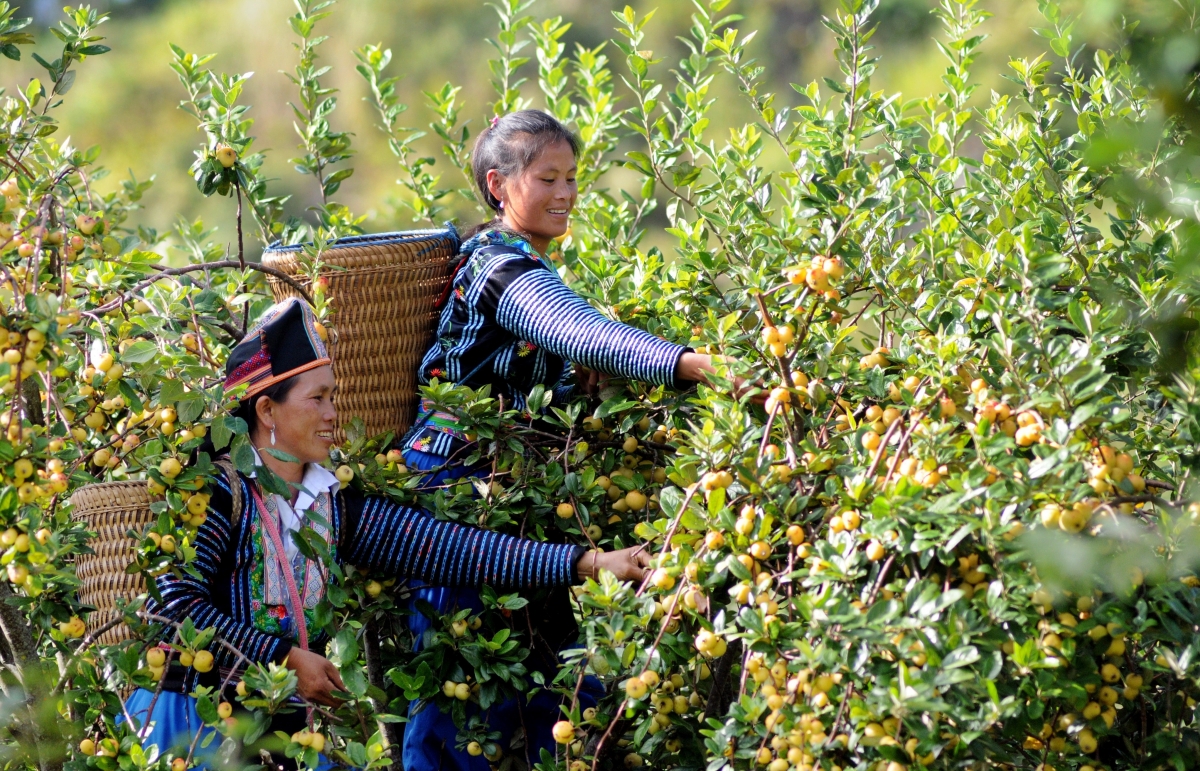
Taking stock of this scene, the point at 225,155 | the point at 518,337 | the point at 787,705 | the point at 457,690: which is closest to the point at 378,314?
the point at 518,337

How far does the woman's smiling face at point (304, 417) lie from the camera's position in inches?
85.1

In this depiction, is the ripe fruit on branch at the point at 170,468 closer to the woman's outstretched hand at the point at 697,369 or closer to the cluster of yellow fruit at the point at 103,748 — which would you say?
the cluster of yellow fruit at the point at 103,748

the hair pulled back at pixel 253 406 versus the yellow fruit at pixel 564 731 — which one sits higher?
the hair pulled back at pixel 253 406

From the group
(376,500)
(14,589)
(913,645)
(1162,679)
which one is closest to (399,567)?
(376,500)

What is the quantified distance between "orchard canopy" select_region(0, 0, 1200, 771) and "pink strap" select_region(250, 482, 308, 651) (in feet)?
0.21

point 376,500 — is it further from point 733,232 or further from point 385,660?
point 733,232

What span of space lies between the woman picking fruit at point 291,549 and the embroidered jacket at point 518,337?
0.23 m

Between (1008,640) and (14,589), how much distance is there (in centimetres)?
151

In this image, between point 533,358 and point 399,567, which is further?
point 533,358

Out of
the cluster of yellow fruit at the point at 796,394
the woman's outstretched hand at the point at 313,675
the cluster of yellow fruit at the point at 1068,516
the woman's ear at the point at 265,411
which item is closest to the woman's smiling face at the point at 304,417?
the woman's ear at the point at 265,411

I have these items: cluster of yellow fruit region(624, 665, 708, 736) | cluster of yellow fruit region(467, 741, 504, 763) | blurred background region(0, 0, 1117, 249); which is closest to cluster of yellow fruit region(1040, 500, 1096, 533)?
cluster of yellow fruit region(624, 665, 708, 736)

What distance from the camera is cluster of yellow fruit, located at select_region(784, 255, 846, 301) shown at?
193cm

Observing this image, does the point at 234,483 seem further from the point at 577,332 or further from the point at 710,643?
the point at 710,643

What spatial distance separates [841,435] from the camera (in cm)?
201
